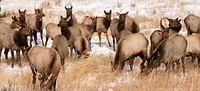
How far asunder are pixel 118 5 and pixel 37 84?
73.1ft

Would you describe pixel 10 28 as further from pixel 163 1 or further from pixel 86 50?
pixel 163 1

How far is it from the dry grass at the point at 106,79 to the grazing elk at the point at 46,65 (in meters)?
0.38

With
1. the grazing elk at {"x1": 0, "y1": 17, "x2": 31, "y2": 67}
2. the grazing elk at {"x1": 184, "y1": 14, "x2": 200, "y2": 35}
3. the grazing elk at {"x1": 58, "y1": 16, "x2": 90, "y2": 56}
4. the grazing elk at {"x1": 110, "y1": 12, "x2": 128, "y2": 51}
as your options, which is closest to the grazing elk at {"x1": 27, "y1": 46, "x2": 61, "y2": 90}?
the grazing elk at {"x1": 0, "y1": 17, "x2": 31, "y2": 67}

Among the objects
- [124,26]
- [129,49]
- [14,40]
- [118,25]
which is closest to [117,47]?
[129,49]

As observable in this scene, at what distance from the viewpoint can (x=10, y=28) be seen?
48.3ft

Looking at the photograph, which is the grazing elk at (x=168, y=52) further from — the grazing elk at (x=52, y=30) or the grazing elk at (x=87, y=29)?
the grazing elk at (x=52, y=30)

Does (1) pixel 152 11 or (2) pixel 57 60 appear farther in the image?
(1) pixel 152 11

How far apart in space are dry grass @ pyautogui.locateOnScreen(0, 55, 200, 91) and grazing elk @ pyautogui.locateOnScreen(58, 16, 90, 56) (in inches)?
50.7

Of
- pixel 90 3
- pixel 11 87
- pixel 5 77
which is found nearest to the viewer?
pixel 11 87

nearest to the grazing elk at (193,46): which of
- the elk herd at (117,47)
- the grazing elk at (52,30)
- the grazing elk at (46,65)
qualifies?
the elk herd at (117,47)

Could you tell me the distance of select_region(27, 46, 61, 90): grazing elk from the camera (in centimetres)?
938

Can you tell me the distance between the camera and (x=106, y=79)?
441 inches

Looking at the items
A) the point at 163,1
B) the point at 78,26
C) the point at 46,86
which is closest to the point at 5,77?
the point at 46,86

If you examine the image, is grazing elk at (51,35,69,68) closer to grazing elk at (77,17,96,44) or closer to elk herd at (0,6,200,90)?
elk herd at (0,6,200,90)
